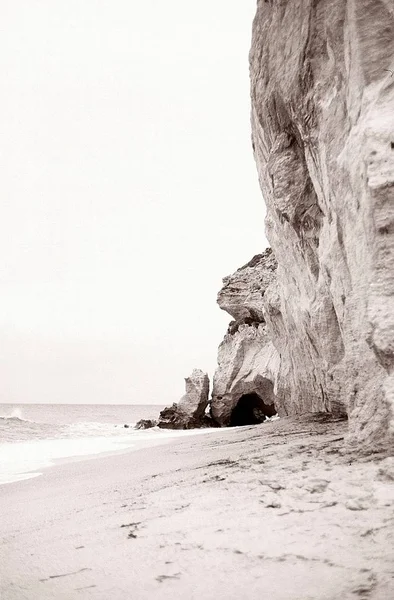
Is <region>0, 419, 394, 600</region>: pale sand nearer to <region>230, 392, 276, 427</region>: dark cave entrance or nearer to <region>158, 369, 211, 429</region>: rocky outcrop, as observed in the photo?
<region>230, 392, 276, 427</region>: dark cave entrance

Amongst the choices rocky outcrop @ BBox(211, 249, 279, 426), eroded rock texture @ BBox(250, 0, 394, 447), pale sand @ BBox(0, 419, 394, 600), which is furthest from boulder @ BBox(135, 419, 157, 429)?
pale sand @ BBox(0, 419, 394, 600)

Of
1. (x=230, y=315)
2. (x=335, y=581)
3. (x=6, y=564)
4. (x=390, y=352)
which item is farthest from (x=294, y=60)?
(x=230, y=315)

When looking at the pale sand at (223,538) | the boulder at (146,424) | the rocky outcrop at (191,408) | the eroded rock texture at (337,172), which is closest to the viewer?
the pale sand at (223,538)

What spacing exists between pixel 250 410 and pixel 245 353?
395 cm

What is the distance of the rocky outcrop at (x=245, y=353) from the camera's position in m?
22.5

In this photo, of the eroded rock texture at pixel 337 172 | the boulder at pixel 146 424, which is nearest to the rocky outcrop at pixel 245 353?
the boulder at pixel 146 424

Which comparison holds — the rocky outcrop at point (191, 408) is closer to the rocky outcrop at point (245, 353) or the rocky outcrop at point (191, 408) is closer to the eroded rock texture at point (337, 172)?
the rocky outcrop at point (245, 353)

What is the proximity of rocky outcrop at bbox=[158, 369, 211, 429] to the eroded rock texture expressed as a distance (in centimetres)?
1673

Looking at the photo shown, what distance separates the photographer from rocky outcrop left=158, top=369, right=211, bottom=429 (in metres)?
23.7

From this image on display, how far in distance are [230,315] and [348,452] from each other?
22317 mm

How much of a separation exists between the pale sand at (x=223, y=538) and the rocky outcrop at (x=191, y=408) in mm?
20568

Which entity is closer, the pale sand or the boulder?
the pale sand

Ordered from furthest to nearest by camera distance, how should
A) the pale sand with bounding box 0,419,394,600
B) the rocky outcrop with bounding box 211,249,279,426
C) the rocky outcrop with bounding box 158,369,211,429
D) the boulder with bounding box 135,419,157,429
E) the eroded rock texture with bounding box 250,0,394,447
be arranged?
1. the boulder with bounding box 135,419,157,429
2. the rocky outcrop with bounding box 158,369,211,429
3. the rocky outcrop with bounding box 211,249,279,426
4. the eroded rock texture with bounding box 250,0,394,447
5. the pale sand with bounding box 0,419,394,600

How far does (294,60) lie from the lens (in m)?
5.23
